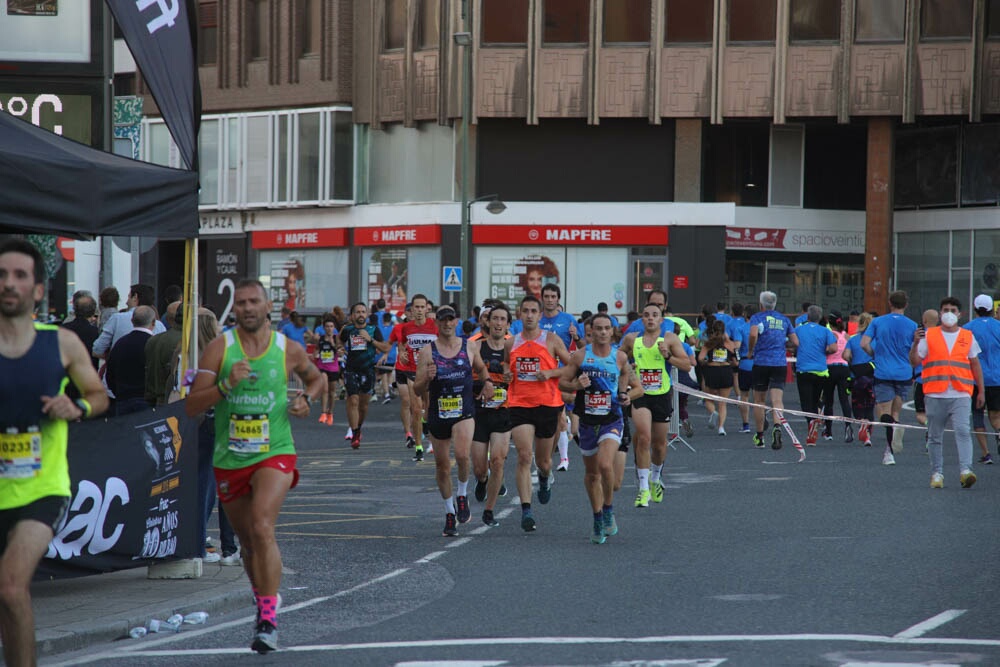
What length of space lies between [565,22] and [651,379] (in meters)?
30.4

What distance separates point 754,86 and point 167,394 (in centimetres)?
3412

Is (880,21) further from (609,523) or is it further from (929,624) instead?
(929,624)

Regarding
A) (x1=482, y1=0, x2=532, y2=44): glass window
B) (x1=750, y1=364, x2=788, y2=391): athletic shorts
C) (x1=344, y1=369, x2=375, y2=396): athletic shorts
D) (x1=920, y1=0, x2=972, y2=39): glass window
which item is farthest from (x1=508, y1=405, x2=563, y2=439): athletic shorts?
(x1=920, y1=0, x2=972, y2=39): glass window

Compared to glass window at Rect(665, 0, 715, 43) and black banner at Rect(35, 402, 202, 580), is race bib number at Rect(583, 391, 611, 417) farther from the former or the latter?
glass window at Rect(665, 0, 715, 43)

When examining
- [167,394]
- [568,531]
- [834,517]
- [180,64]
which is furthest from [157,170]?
[834,517]

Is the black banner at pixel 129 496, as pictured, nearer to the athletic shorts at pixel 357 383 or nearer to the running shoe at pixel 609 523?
the running shoe at pixel 609 523

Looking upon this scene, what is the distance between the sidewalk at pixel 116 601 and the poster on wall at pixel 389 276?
1409 inches

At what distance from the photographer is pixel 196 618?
903 centimetres

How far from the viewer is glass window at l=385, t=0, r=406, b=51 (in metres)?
45.9

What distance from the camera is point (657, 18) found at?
1714 inches

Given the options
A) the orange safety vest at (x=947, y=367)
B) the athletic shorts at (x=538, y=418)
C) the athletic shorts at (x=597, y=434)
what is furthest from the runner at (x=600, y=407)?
the orange safety vest at (x=947, y=367)

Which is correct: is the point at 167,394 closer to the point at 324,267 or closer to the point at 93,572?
the point at 93,572

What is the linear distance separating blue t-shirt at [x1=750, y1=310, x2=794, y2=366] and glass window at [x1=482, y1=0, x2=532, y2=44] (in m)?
23.1

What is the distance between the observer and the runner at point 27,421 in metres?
6.34
